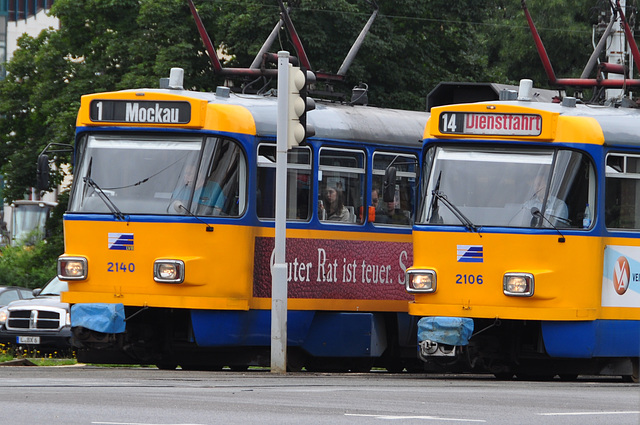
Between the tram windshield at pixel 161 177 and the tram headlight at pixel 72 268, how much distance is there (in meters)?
0.57

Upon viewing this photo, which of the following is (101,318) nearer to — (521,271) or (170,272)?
(170,272)

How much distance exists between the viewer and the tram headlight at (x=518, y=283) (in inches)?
656

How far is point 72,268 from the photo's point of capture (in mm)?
17531

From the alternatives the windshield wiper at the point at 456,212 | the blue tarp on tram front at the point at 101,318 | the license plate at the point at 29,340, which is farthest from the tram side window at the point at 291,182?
the license plate at the point at 29,340

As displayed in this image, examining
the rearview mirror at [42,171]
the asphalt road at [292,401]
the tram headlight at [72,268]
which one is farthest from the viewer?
the rearview mirror at [42,171]

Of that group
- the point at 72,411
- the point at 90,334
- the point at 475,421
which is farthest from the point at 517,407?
the point at 90,334

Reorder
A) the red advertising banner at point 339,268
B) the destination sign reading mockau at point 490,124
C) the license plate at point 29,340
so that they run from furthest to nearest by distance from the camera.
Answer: the license plate at point 29,340 → the red advertising banner at point 339,268 → the destination sign reading mockau at point 490,124

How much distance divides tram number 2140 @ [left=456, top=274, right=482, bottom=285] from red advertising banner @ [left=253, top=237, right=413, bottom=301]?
6.85 ft

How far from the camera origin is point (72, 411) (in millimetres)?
10625

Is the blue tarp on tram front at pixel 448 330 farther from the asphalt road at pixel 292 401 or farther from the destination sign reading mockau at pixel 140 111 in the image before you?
the destination sign reading mockau at pixel 140 111

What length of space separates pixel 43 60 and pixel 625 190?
30208 millimetres

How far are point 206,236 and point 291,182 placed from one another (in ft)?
5.32

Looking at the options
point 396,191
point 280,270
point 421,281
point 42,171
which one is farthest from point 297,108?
point 42,171

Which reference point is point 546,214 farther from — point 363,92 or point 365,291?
point 363,92
